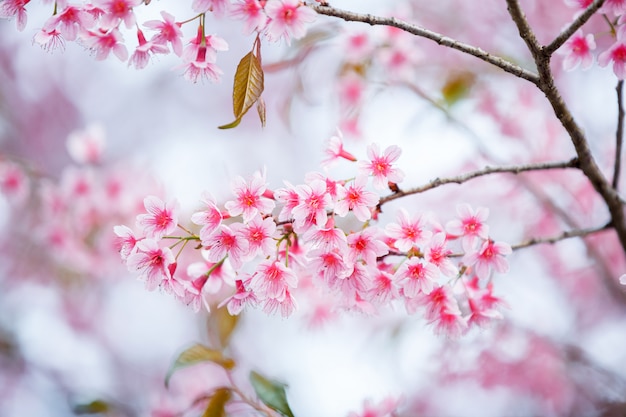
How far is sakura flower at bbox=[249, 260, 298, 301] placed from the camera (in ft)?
2.22

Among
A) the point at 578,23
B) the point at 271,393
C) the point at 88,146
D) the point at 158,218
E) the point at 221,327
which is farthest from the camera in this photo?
the point at 88,146

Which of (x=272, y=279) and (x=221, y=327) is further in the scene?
(x=221, y=327)

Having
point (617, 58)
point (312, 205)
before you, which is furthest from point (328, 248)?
point (617, 58)

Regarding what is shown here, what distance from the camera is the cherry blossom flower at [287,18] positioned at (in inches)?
23.4

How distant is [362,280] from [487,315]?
19cm

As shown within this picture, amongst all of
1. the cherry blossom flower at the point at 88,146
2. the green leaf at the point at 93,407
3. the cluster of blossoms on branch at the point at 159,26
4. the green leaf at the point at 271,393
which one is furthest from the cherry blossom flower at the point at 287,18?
the cherry blossom flower at the point at 88,146

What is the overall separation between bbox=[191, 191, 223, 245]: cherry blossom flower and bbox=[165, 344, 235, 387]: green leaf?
320 millimetres

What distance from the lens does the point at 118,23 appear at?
63 centimetres

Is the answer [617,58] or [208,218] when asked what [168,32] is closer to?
[208,218]

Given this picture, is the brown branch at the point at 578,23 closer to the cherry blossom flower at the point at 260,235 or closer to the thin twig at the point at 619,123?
the thin twig at the point at 619,123

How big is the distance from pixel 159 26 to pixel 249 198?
0.22m

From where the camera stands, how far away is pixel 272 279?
0.68 metres

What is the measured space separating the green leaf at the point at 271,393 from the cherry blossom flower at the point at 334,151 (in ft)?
1.18

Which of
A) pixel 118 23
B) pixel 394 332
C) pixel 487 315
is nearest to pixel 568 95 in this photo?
pixel 394 332
